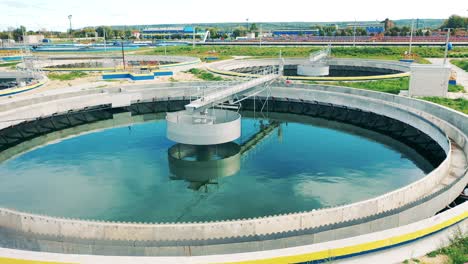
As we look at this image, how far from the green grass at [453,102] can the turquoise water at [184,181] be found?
7588mm

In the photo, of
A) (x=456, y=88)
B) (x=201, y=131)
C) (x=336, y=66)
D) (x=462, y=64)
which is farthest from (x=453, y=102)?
(x=336, y=66)

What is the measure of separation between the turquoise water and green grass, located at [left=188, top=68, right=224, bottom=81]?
1931 cm

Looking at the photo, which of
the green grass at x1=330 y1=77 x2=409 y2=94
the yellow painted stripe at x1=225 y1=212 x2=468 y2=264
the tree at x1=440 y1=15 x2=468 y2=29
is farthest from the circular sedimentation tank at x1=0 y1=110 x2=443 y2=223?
the tree at x1=440 y1=15 x2=468 y2=29

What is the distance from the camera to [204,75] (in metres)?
50.3

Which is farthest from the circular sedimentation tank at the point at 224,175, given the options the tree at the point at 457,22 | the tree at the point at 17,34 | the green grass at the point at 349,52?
the tree at the point at 17,34

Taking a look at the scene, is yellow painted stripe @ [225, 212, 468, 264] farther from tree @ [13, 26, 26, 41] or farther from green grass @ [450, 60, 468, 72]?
tree @ [13, 26, 26, 41]

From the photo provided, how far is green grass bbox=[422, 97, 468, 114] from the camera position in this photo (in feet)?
100

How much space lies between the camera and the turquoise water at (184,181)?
18953 millimetres

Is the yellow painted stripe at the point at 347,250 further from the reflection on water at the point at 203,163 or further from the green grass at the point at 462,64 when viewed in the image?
the green grass at the point at 462,64

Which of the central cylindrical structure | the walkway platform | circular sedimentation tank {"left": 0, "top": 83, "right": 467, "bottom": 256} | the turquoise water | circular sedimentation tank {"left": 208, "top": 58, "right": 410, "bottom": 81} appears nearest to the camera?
circular sedimentation tank {"left": 0, "top": 83, "right": 467, "bottom": 256}

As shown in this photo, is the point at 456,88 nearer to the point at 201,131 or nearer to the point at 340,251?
the point at 201,131

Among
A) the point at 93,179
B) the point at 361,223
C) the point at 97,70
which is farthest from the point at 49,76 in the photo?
the point at 361,223

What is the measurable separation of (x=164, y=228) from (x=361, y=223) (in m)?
7.43

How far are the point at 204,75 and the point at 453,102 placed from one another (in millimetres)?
29628
